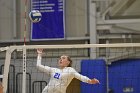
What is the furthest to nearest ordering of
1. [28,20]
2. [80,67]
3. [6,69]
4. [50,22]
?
[28,20] → [50,22] → [80,67] → [6,69]

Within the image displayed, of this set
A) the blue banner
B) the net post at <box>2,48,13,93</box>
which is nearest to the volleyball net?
the blue banner

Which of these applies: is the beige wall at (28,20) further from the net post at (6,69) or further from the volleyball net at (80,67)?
the net post at (6,69)

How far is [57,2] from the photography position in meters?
6.45

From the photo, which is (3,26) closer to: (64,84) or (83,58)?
(83,58)

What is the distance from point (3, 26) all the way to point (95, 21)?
1636 mm

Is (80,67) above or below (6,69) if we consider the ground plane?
below

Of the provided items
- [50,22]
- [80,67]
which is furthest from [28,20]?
[80,67]

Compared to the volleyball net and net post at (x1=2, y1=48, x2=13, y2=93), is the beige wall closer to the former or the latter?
the volleyball net

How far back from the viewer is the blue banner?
21.0 feet

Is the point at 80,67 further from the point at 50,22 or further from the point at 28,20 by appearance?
the point at 28,20

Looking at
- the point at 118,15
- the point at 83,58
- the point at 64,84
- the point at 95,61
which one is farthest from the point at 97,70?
the point at 64,84

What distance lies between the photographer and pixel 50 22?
643 cm

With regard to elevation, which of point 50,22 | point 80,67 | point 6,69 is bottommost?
point 80,67

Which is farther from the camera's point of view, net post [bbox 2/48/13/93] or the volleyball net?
the volleyball net
